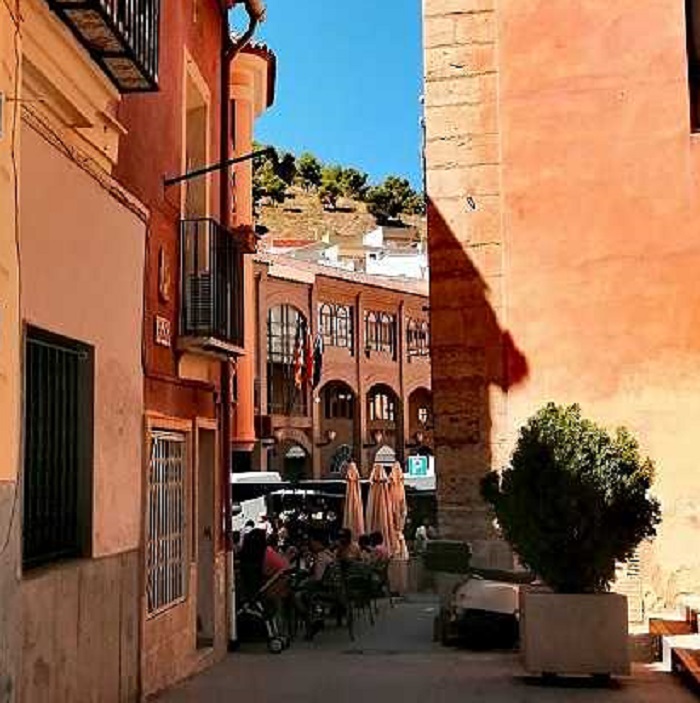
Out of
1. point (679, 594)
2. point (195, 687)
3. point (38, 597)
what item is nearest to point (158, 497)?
point (195, 687)

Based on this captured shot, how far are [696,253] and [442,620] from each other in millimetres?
5518

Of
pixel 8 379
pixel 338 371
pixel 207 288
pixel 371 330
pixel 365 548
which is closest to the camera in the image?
pixel 8 379

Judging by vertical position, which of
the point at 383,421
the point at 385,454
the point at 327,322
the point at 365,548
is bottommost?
the point at 365,548

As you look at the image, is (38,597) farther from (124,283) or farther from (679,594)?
(679,594)

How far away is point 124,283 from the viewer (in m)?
8.91

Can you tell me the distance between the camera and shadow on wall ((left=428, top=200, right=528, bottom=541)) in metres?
15.0

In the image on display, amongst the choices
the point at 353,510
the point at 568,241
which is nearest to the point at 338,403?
the point at 353,510

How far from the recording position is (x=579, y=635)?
33.1 feet

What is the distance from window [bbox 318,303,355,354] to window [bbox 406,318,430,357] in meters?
3.77

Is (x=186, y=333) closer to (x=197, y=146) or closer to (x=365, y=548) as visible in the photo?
(x=197, y=146)

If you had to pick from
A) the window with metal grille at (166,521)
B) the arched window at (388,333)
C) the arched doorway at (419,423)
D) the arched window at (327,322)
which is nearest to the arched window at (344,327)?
the arched window at (327,322)

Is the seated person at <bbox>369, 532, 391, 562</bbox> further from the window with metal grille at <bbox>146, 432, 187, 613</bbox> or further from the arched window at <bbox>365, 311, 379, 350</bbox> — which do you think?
the arched window at <bbox>365, 311, 379, 350</bbox>

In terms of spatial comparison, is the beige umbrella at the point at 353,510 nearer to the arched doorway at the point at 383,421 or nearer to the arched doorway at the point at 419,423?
the arched doorway at the point at 383,421

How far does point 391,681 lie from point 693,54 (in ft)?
29.5
